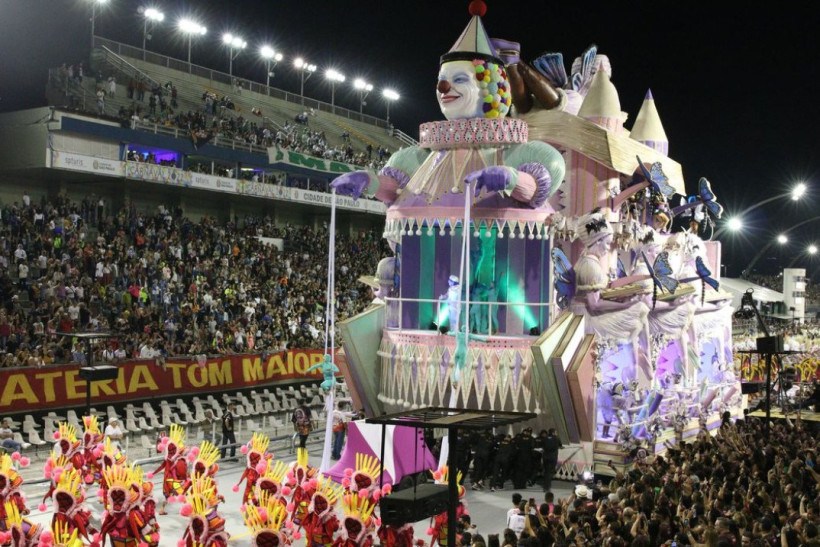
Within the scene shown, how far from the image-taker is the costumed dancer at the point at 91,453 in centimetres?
1599

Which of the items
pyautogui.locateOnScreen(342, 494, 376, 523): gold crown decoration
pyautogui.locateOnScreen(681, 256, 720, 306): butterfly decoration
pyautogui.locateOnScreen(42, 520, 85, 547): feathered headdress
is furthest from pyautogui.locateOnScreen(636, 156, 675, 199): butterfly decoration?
pyautogui.locateOnScreen(42, 520, 85, 547): feathered headdress

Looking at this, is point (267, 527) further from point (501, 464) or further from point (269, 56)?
point (269, 56)

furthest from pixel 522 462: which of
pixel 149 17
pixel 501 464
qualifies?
pixel 149 17

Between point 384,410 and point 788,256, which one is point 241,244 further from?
point 788,256

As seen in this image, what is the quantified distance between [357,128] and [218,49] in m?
8.95

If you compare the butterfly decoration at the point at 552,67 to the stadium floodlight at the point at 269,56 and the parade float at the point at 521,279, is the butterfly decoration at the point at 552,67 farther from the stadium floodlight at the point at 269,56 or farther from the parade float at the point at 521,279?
the stadium floodlight at the point at 269,56

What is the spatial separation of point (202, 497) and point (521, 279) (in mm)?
11438

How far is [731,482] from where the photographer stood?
13.3m

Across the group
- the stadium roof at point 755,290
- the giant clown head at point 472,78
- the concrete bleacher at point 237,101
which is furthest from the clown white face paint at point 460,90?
the stadium roof at point 755,290

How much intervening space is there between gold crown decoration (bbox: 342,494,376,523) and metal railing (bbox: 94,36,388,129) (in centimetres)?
3427

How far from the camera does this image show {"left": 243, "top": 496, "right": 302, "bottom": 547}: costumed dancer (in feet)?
37.0

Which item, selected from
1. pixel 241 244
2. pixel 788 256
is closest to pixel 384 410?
pixel 241 244

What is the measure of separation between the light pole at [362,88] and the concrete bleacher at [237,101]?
246 centimetres

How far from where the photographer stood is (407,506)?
34.2 feet
